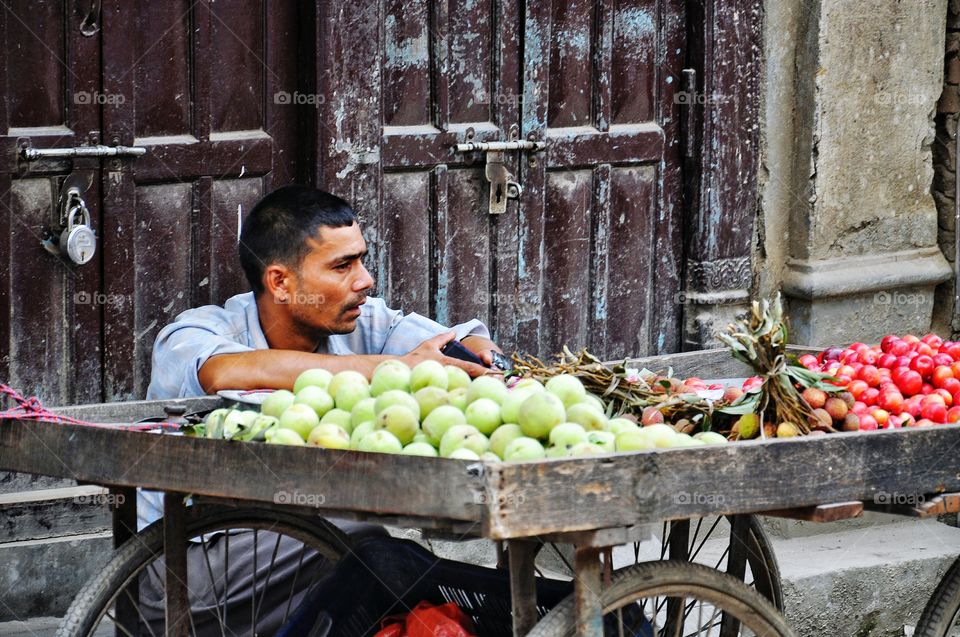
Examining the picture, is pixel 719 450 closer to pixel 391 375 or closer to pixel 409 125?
pixel 391 375

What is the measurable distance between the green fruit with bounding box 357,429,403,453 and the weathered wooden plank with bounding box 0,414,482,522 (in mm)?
74

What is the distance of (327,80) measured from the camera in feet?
16.0

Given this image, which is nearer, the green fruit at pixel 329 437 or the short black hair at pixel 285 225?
the green fruit at pixel 329 437

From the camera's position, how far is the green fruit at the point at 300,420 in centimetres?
317

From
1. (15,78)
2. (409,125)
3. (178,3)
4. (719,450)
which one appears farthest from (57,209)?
(719,450)

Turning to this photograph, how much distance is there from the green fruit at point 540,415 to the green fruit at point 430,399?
0.67ft

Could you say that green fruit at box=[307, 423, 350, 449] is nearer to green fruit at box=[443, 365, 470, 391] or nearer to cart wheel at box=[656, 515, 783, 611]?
green fruit at box=[443, 365, 470, 391]

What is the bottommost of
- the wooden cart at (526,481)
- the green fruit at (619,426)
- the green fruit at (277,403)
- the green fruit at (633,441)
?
the wooden cart at (526,481)

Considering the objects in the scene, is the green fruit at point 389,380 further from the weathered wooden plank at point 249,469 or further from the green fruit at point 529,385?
the weathered wooden plank at point 249,469

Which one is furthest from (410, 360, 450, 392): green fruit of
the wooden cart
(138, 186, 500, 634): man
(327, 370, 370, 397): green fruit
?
(138, 186, 500, 634): man

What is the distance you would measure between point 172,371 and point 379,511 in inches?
50.4

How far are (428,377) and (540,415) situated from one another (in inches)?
14.9

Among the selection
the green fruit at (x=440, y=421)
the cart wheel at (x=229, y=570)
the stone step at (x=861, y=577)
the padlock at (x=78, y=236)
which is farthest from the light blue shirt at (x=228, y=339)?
the stone step at (x=861, y=577)

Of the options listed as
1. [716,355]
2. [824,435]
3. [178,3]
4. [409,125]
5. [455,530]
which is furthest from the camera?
[409,125]
